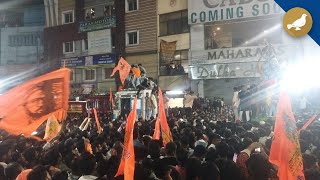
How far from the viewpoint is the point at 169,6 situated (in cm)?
2878

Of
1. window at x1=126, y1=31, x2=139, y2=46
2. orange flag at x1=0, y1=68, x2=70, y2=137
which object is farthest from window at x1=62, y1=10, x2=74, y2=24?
orange flag at x1=0, y1=68, x2=70, y2=137

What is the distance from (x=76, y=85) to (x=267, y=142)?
29.6 meters

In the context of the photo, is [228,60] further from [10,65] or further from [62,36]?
[10,65]

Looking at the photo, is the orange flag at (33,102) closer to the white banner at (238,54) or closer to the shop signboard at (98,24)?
the white banner at (238,54)

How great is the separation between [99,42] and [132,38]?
3166mm

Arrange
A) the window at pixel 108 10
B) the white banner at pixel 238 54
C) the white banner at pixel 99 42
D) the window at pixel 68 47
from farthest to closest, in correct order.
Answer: the window at pixel 68 47 → the window at pixel 108 10 → the white banner at pixel 99 42 → the white banner at pixel 238 54

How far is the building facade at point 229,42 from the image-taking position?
2361 centimetres

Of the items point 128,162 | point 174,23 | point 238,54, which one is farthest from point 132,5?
point 128,162

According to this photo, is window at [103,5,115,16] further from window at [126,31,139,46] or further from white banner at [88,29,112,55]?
window at [126,31,139,46]

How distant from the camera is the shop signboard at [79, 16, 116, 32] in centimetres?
3247

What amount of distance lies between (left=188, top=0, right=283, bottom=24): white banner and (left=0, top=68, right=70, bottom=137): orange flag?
20069 millimetres

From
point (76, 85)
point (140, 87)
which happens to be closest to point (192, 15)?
point (140, 87)

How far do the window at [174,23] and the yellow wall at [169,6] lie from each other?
317 millimetres

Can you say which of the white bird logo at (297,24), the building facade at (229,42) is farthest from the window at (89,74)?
the white bird logo at (297,24)
